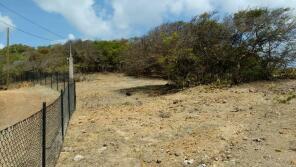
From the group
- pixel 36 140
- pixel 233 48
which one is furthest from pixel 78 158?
pixel 233 48

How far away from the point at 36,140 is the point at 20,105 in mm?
14273

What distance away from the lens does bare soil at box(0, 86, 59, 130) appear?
18.2 meters

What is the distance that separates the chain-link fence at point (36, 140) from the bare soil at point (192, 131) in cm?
39

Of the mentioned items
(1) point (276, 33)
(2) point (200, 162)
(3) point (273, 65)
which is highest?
(1) point (276, 33)

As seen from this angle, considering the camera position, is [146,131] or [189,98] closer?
[146,131]

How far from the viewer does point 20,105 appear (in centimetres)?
2184

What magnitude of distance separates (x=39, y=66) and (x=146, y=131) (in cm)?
3920

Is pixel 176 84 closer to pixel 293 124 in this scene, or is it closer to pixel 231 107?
pixel 231 107

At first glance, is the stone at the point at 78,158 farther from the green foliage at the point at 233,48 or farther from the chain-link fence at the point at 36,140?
the green foliage at the point at 233,48

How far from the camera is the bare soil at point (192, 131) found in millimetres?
9047

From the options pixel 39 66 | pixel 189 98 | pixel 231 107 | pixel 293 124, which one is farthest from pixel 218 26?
pixel 39 66

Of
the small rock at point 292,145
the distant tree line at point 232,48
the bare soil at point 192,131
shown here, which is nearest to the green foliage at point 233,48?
the distant tree line at point 232,48

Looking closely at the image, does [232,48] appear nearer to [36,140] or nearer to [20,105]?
[20,105]

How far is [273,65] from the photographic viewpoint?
20.1 m
